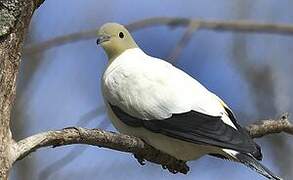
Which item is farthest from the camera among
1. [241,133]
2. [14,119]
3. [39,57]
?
[39,57]

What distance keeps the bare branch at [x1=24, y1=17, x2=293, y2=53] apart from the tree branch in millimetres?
474

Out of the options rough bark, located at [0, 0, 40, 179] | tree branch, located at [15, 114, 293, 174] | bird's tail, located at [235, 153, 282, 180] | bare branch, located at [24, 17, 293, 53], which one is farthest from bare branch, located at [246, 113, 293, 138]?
rough bark, located at [0, 0, 40, 179]

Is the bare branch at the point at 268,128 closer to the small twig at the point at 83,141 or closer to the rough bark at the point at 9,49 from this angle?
the small twig at the point at 83,141

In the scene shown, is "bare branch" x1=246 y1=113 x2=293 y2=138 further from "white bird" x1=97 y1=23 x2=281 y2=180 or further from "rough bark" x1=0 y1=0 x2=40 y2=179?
"rough bark" x1=0 y1=0 x2=40 y2=179

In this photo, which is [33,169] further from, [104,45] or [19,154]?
[19,154]

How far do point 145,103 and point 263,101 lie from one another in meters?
2.48

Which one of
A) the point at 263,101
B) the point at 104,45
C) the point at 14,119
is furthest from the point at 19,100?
the point at 104,45

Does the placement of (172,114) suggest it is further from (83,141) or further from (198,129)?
(83,141)

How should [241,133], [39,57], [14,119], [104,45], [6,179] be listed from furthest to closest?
[39,57] → [14,119] → [104,45] → [241,133] → [6,179]

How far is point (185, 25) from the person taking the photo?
2.63 metres

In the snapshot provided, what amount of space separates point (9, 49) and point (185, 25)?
1.12 meters

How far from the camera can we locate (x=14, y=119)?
436 centimetres

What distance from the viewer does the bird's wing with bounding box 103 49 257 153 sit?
197 centimetres

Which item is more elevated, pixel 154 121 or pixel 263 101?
pixel 154 121
